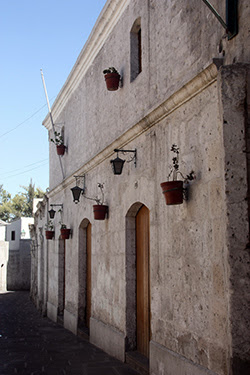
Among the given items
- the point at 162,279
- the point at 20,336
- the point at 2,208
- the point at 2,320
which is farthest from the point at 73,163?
the point at 2,208

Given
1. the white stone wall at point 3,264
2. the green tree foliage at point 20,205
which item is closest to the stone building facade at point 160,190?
the white stone wall at point 3,264

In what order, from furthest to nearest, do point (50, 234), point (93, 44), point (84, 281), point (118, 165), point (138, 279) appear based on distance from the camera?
point (50, 234) < point (84, 281) < point (93, 44) < point (118, 165) < point (138, 279)

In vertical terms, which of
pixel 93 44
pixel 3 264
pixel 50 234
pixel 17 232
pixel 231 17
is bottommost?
pixel 3 264

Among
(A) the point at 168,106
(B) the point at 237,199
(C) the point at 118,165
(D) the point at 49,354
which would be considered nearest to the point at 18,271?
(D) the point at 49,354

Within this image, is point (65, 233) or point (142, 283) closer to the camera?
point (142, 283)

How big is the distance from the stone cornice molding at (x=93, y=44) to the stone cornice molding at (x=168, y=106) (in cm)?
240

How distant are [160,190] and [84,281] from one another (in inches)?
203

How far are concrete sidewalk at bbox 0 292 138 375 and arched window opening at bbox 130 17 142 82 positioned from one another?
477 centimetres

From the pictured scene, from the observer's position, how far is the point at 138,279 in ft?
23.6

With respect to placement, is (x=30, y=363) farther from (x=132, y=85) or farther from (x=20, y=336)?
(x=132, y=85)

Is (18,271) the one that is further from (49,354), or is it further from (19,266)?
(49,354)

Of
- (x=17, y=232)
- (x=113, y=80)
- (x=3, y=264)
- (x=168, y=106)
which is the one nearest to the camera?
(x=168, y=106)

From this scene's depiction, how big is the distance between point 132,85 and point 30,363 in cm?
496

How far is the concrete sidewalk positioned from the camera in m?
6.76
